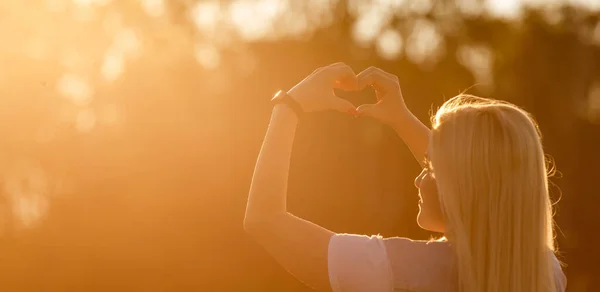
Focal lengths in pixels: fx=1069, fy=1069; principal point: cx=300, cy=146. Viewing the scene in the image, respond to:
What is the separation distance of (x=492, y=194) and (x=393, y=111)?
69 cm

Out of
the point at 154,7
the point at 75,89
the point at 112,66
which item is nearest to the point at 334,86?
the point at 75,89

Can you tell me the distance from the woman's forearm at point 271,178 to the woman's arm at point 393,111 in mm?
412

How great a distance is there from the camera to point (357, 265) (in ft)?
8.46

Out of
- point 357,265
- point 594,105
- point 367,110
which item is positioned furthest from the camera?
point 594,105

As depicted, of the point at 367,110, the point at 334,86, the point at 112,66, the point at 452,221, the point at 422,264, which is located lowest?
the point at 112,66

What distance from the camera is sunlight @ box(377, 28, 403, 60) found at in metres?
23.9

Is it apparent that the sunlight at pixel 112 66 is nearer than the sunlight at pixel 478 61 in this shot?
Yes

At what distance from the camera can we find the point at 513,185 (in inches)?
103

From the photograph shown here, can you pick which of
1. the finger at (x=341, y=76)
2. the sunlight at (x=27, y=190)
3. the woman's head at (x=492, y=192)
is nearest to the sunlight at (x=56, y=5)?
the sunlight at (x=27, y=190)

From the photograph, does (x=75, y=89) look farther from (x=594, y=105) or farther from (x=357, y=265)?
(x=357, y=265)

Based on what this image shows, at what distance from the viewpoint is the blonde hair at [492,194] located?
8.47 ft

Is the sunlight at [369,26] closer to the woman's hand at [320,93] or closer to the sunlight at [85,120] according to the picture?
the sunlight at [85,120]

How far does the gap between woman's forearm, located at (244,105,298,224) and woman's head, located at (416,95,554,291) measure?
361mm

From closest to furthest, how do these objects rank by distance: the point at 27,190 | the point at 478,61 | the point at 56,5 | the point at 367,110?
the point at 367,110 < the point at 27,190 < the point at 56,5 < the point at 478,61
